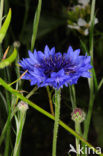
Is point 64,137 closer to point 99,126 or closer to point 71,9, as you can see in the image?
point 99,126

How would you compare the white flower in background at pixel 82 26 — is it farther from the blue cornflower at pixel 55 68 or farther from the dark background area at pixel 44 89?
the blue cornflower at pixel 55 68

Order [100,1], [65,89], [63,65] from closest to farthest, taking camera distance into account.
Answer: [63,65], [65,89], [100,1]

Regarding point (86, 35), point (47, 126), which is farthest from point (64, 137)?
point (86, 35)

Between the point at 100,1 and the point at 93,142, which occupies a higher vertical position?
the point at 100,1

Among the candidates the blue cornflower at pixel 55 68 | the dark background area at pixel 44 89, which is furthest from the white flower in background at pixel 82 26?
the blue cornflower at pixel 55 68

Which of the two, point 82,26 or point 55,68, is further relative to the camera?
point 82,26

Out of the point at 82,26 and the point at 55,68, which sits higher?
the point at 82,26
